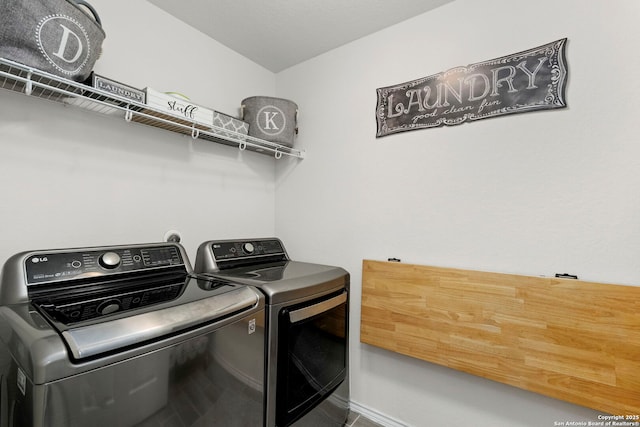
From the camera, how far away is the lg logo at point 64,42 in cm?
96

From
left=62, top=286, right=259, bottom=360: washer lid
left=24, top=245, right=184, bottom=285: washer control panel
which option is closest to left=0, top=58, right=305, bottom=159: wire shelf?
left=24, top=245, right=184, bottom=285: washer control panel

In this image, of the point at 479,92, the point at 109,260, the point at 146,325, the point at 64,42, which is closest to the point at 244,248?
the point at 109,260

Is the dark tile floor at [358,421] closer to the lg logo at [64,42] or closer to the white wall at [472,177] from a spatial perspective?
the white wall at [472,177]

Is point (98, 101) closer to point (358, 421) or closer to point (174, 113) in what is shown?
point (174, 113)

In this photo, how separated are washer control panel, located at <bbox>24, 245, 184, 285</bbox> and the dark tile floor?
1.34 metres

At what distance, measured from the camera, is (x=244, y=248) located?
171 centimetres

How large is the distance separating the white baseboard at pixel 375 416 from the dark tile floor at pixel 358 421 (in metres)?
0.02

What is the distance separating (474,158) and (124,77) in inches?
72.1

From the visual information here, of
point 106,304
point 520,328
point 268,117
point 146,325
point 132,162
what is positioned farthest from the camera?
point 268,117

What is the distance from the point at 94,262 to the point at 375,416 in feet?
5.50

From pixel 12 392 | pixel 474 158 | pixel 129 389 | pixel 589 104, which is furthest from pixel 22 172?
pixel 589 104

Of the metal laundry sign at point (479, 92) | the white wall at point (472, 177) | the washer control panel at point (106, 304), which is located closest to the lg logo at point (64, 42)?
the washer control panel at point (106, 304)

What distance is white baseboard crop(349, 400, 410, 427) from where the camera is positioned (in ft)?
5.42

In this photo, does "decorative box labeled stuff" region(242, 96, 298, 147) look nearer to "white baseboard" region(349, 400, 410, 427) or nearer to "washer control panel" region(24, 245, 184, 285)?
"washer control panel" region(24, 245, 184, 285)
